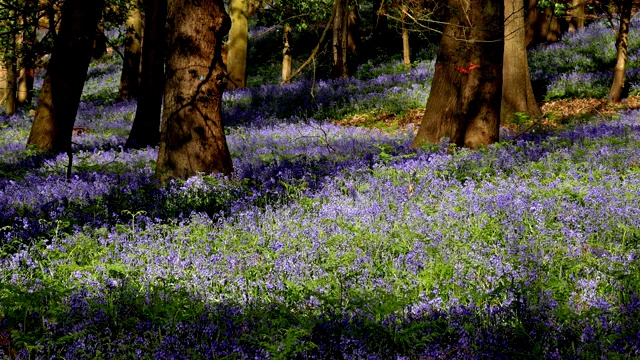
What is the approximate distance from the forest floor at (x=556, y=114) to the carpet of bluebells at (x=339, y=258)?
5.62 meters

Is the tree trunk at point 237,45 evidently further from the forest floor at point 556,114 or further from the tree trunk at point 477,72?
the tree trunk at point 477,72

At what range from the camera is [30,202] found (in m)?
7.90

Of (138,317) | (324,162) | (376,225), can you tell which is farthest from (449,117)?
(138,317)

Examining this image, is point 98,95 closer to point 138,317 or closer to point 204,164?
point 204,164

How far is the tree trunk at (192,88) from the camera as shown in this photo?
30.1 ft

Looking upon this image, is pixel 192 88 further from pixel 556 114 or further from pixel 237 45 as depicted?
pixel 237 45

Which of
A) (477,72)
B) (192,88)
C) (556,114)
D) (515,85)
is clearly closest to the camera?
(192,88)

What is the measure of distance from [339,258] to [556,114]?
1264 cm

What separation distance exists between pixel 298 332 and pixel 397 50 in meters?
31.8

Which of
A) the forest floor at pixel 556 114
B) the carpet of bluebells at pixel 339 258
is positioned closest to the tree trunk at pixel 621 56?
the forest floor at pixel 556 114

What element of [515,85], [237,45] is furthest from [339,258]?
[237,45]

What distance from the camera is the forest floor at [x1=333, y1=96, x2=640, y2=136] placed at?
623 inches

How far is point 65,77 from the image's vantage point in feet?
44.4

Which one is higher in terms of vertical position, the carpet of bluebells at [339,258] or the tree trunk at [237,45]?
the tree trunk at [237,45]
